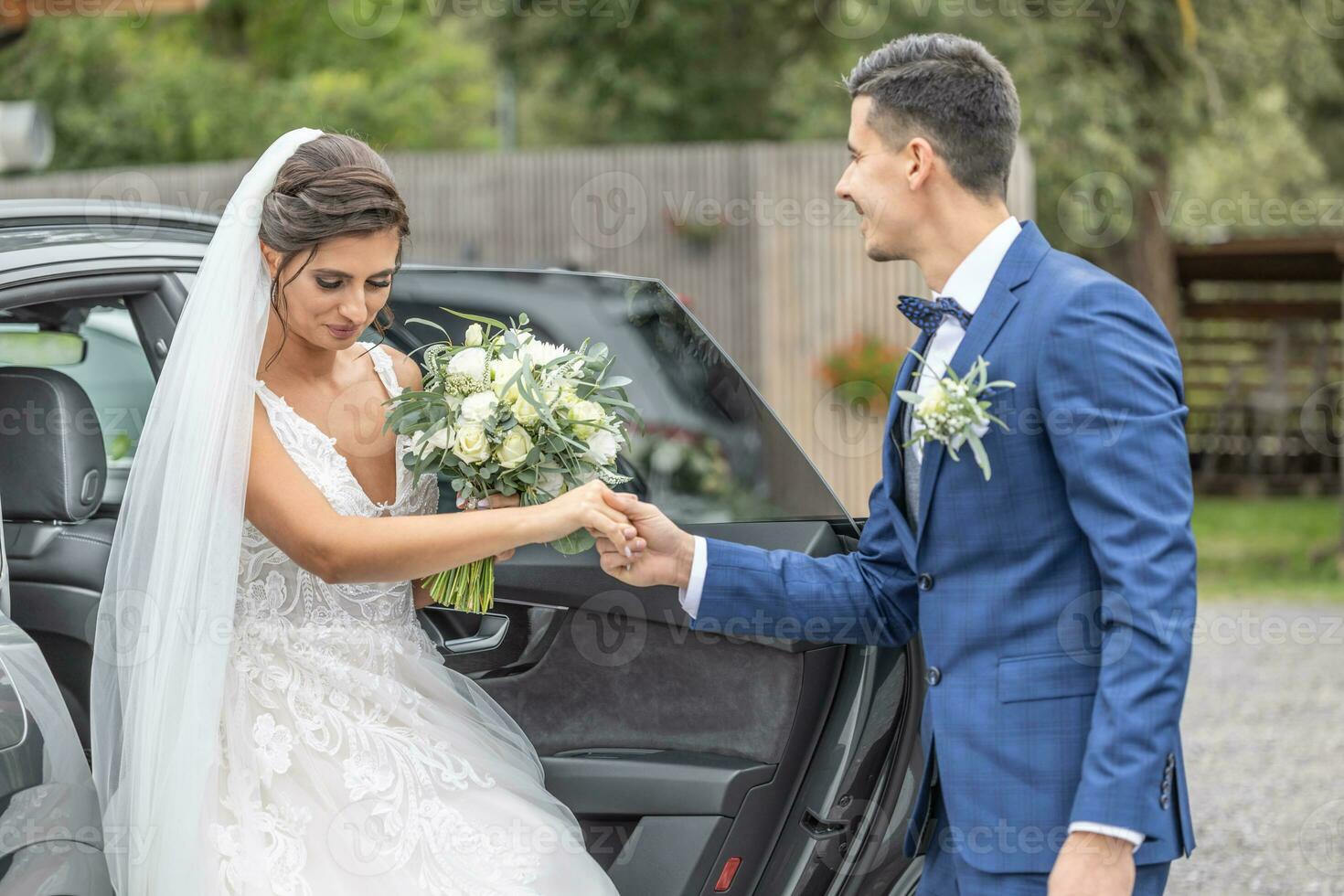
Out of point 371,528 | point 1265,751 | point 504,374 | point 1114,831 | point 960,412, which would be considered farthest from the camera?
point 1265,751

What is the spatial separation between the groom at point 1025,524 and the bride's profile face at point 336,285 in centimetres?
84

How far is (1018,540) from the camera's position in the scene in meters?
2.04

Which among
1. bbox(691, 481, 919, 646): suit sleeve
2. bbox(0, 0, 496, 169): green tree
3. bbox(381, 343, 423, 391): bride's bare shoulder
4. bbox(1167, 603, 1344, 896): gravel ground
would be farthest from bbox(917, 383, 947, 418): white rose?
bbox(0, 0, 496, 169): green tree

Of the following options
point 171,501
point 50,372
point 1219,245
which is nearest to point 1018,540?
point 171,501

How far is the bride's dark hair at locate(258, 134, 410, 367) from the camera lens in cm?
236

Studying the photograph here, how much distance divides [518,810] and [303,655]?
1.57ft

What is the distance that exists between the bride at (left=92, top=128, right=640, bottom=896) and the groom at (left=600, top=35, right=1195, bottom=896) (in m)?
0.62

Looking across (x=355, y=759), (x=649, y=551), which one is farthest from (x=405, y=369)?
(x=355, y=759)

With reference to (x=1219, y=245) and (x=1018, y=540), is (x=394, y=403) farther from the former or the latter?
(x=1219, y=245)

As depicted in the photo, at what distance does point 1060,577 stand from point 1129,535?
169 millimetres

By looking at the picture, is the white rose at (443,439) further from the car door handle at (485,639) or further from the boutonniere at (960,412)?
the boutonniere at (960,412)

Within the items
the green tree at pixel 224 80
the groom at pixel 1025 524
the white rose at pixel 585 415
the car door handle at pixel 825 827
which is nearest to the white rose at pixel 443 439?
the white rose at pixel 585 415

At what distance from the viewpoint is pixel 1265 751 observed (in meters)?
6.17

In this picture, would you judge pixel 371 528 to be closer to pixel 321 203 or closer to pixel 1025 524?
pixel 321 203
